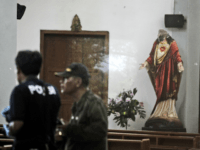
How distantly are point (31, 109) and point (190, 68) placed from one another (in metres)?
6.28

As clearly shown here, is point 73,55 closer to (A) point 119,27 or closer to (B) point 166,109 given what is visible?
(A) point 119,27

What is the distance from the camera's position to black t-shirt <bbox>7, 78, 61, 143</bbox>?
177 centimetres

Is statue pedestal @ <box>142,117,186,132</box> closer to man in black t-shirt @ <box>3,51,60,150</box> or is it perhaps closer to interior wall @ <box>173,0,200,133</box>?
interior wall @ <box>173,0,200,133</box>

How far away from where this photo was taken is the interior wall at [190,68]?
741 centimetres

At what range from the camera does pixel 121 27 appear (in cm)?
812

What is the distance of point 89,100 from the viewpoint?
2.06 metres

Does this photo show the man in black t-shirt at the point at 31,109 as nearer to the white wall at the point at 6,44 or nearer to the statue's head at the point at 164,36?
the white wall at the point at 6,44

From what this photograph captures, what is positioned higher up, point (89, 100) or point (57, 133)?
point (89, 100)

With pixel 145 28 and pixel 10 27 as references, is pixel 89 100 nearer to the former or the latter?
pixel 10 27

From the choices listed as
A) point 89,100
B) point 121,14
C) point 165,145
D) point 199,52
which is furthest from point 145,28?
point 89,100

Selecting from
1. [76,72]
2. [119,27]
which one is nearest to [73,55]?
[119,27]

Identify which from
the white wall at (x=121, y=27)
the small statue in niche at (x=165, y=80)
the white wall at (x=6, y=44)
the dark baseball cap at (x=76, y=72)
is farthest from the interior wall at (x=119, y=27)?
the dark baseball cap at (x=76, y=72)

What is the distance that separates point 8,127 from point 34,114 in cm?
16

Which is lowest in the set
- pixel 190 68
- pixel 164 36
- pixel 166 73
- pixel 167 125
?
pixel 167 125
